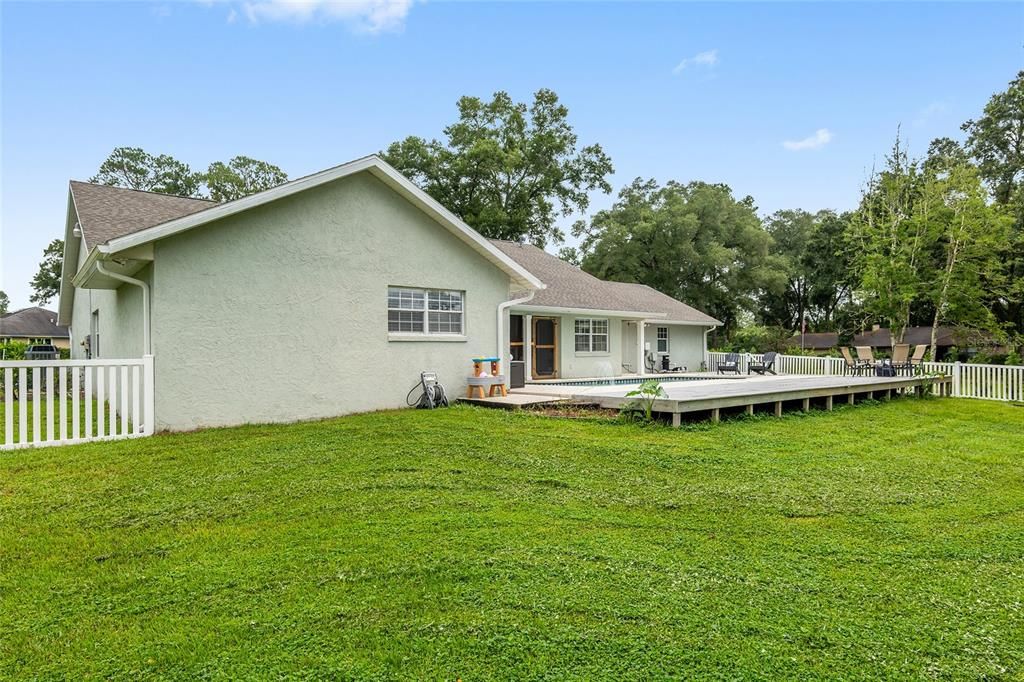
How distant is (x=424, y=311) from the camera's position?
11.3 m

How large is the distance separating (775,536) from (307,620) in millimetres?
3282

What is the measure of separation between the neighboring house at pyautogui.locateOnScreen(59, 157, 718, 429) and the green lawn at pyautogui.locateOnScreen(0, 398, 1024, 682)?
2.25 m

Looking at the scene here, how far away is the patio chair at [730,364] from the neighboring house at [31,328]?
125ft

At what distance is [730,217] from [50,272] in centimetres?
4946

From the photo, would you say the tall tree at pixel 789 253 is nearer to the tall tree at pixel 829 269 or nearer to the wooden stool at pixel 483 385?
the tall tree at pixel 829 269

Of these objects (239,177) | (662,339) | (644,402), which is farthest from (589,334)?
(239,177)

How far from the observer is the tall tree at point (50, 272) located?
4144cm

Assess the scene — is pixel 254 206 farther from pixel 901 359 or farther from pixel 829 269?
pixel 829 269

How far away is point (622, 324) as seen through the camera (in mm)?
19875

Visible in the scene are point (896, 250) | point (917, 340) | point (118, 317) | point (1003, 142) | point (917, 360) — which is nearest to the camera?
point (118, 317)

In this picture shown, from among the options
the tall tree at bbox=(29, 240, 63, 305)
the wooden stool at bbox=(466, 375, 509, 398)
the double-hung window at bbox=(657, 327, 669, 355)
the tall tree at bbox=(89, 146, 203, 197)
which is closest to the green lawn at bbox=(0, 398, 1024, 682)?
the wooden stool at bbox=(466, 375, 509, 398)

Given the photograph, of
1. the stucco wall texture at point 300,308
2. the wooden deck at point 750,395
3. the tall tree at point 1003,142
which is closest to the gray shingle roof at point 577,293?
the stucco wall texture at point 300,308

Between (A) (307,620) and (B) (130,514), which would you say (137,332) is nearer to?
(B) (130,514)

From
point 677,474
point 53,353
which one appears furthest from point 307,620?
point 53,353
